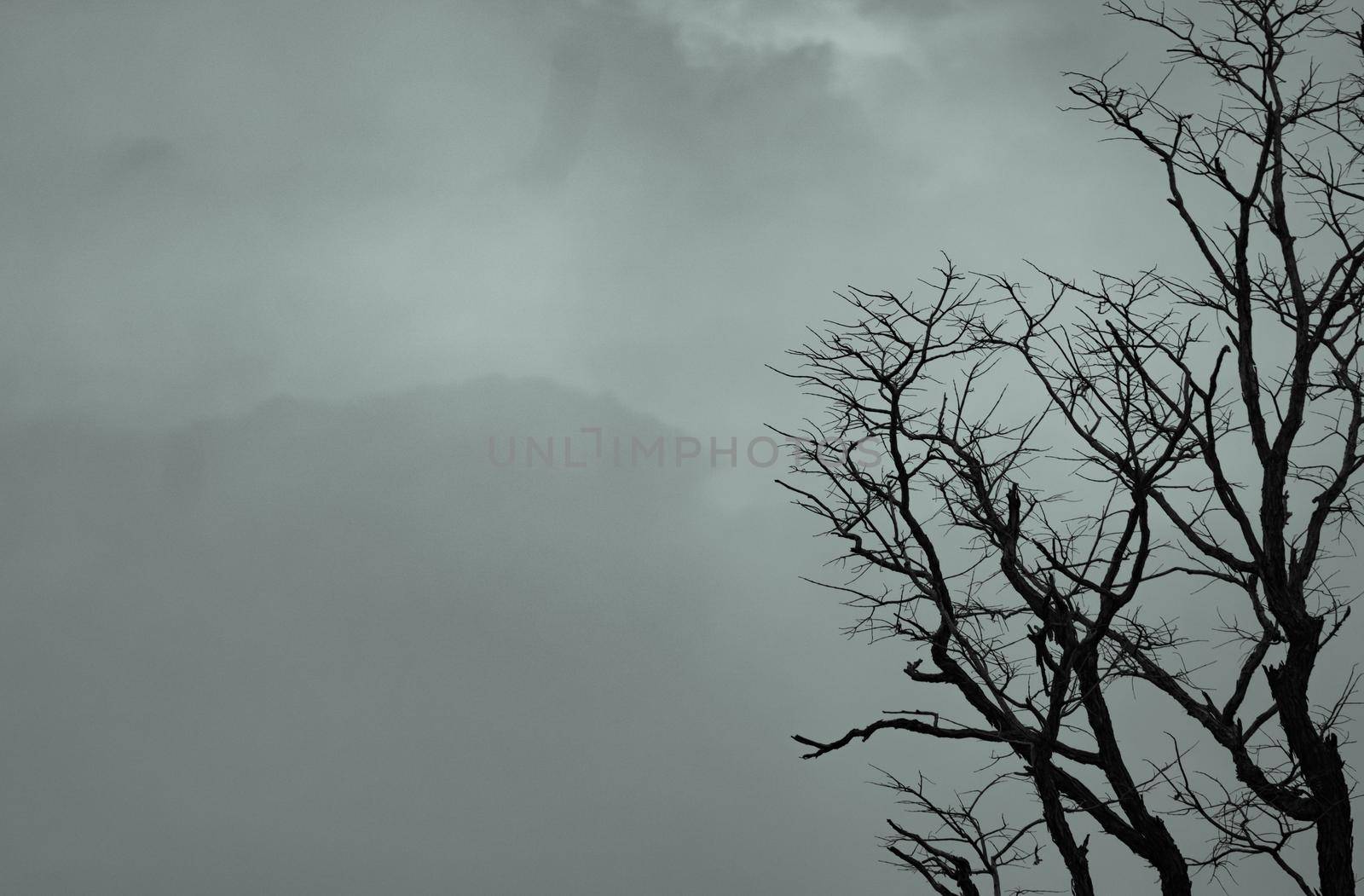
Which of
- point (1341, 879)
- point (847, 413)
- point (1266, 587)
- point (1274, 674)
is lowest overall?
point (1341, 879)

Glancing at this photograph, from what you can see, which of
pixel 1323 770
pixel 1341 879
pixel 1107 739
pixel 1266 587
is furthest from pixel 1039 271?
pixel 1341 879

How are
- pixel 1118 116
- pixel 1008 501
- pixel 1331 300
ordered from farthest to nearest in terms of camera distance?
pixel 1118 116
pixel 1331 300
pixel 1008 501

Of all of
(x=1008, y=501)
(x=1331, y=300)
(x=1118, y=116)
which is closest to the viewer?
(x=1008, y=501)

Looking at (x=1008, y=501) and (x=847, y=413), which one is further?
(x=847, y=413)

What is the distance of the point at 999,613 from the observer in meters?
9.53

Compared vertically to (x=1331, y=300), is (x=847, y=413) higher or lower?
lower

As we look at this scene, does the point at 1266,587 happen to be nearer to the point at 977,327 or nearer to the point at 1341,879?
the point at 1341,879

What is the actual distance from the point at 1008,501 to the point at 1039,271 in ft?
6.46

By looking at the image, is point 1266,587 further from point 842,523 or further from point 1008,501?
point 842,523

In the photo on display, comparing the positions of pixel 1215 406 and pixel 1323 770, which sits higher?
pixel 1215 406

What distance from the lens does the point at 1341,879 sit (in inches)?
340

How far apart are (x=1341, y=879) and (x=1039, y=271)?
4.91 metres

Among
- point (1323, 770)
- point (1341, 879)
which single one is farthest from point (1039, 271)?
point (1341, 879)

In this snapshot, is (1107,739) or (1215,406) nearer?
A: (1107,739)
